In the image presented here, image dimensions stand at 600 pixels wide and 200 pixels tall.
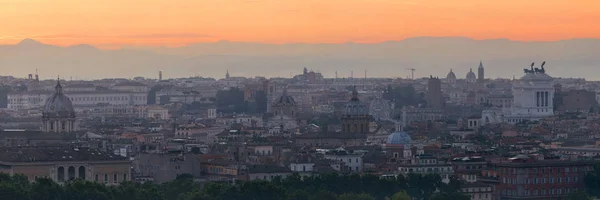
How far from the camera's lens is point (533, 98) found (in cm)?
15788

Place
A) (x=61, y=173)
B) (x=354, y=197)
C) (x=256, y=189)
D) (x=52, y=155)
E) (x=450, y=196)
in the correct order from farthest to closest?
(x=52, y=155)
(x=61, y=173)
(x=450, y=196)
(x=354, y=197)
(x=256, y=189)

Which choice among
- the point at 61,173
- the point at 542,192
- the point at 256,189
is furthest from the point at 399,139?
the point at 256,189

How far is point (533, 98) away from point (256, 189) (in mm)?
91062

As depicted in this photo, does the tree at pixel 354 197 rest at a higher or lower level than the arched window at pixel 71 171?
lower

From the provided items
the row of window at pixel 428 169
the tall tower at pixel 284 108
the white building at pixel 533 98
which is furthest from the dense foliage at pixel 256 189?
the white building at pixel 533 98

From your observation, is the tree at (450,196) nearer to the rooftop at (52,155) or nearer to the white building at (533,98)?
the rooftop at (52,155)

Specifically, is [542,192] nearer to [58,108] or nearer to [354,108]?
[58,108]

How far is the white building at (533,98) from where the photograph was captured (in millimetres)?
155363

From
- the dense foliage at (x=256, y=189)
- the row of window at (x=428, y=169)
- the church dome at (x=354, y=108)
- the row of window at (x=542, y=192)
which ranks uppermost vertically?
the church dome at (x=354, y=108)

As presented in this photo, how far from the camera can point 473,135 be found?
110 m

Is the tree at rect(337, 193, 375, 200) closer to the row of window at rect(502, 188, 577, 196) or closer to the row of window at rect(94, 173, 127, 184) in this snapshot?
the row of window at rect(502, 188, 577, 196)

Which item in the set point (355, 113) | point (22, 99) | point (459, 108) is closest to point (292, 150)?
point (355, 113)

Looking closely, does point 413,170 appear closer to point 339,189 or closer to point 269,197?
point 339,189

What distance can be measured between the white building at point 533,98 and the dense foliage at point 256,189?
3157 inches
